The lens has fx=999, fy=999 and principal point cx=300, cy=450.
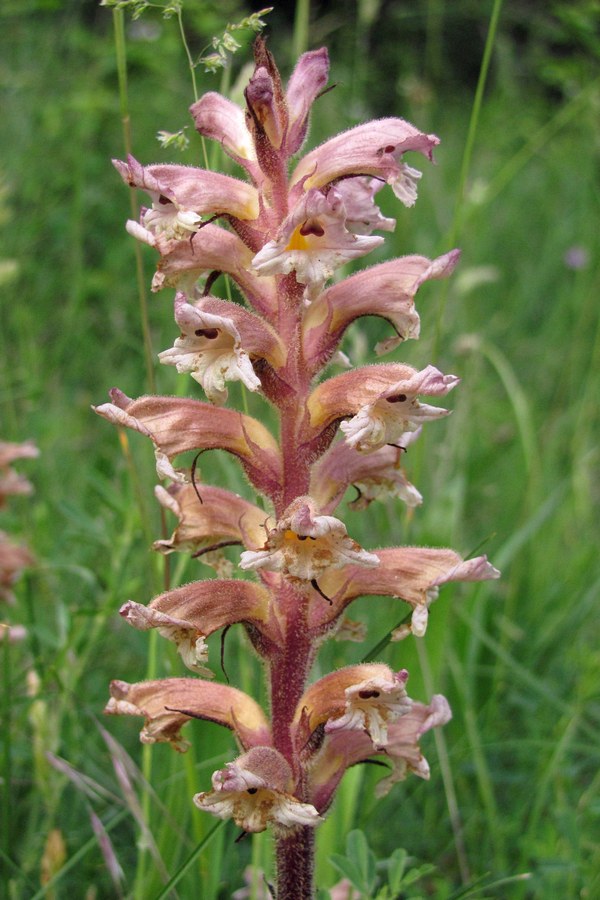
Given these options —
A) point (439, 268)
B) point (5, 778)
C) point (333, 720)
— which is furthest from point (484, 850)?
point (439, 268)

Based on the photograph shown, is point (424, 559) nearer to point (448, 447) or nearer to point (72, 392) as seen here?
point (448, 447)

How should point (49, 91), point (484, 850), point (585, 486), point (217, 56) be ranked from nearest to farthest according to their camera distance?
point (217, 56), point (484, 850), point (585, 486), point (49, 91)

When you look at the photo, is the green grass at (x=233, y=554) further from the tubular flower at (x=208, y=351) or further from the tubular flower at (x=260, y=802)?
the tubular flower at (x=208, y=351)

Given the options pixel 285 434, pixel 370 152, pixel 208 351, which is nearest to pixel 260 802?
pixel 285 434

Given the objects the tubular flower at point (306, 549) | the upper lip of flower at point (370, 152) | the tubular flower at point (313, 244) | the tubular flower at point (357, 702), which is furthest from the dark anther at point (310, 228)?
the tubular flower at point (357, 702)

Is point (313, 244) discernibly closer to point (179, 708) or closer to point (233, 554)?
point (179, 708)
